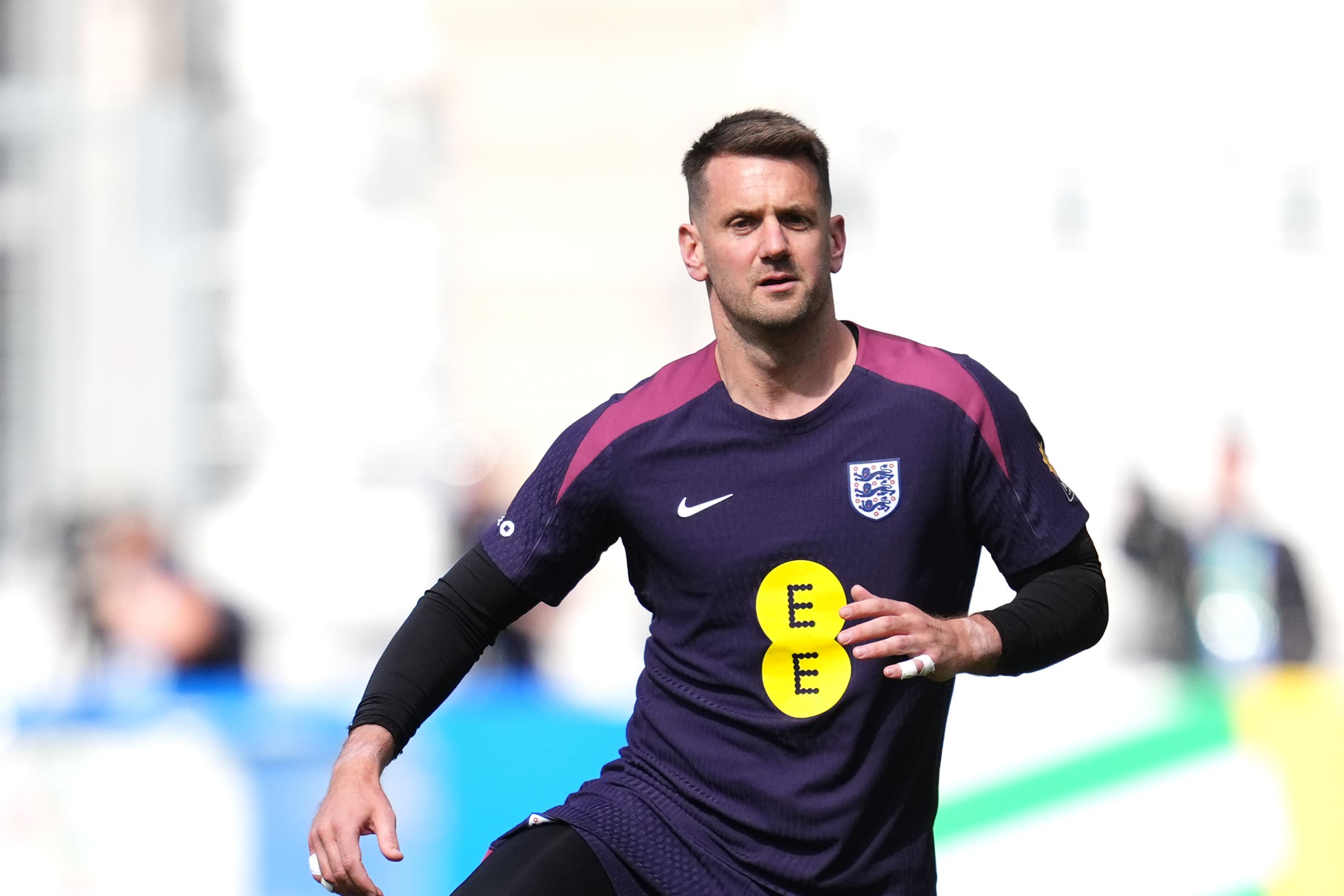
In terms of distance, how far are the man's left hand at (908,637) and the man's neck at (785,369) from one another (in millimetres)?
556

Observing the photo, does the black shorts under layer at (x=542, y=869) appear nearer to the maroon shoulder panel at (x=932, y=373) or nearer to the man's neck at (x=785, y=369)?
the man's neck at (x=785, y=369)

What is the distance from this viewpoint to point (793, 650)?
317 cm

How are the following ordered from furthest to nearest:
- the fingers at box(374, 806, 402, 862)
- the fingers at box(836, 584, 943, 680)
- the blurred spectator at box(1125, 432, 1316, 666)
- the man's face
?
the blurred spectator at box(1125, 432, 1316, 666), the man's face, the fingers at box(374, 806, 402, 862), the fingers at box(836, 584, 943, 680)

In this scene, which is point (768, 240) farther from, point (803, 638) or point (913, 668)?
point (913, 668)

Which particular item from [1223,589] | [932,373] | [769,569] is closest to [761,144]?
[932,373]

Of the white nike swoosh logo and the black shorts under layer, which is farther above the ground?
the white nike swoosh logo

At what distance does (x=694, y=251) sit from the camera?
3.46m

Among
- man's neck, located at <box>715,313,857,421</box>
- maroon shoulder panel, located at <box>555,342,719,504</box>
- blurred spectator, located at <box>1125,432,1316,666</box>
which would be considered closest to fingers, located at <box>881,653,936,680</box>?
man's neck, located at <box>715,313,857,421</box>

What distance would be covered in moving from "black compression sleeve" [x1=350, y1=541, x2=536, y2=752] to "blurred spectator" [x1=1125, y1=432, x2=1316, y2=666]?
22.1ft

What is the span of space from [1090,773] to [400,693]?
142 inches

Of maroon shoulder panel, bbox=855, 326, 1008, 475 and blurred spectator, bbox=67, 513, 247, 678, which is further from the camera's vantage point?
blurred spectator, bbox=67, 513, 247, 678

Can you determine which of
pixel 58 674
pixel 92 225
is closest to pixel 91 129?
pixel 92 225

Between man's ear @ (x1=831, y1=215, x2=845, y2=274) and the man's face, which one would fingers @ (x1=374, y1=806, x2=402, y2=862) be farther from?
man's ear @ (x1=831, y1=215, x2=845, y2=274)

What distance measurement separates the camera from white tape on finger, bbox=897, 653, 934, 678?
2.76m
